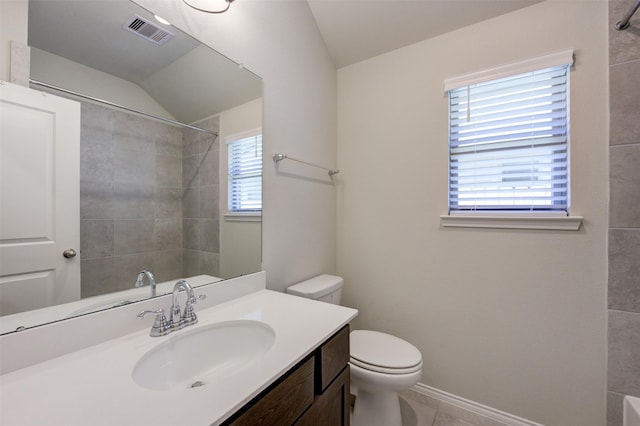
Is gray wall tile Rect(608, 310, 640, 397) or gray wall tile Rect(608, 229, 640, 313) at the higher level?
gray wall tile Rect(608, 229, 640, 313)

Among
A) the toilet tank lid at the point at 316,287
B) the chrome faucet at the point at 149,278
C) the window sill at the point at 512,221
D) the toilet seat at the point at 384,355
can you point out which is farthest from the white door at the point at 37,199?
the window sill at the point at 512,221

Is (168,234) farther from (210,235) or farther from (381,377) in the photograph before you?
(381,377)

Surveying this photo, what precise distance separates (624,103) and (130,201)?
222 centimetres

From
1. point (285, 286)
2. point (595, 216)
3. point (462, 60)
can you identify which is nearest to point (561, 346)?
point (595, 216)

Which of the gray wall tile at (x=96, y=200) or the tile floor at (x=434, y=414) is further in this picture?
the tile floor at (x=434, y=414)

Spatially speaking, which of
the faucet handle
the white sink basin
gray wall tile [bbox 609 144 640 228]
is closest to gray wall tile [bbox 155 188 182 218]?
the faucet handle

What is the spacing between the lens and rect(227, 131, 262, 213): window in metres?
1.32

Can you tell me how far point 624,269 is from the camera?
49.0 inches

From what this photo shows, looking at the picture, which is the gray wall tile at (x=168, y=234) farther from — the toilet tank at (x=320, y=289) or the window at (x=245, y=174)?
the toilet tank at (x=320, y=289)

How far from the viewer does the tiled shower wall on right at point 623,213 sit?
1216 millimetres

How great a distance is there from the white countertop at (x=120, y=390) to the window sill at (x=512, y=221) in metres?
1.17

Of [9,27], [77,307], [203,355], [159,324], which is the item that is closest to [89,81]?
A: [9,27]

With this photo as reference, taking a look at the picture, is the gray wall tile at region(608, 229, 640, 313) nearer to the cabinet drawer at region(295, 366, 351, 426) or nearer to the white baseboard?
the white baseboard

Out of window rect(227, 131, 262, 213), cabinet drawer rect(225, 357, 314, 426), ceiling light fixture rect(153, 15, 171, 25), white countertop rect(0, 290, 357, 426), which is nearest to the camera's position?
white countertop rect(0, 290, 357, 426)
